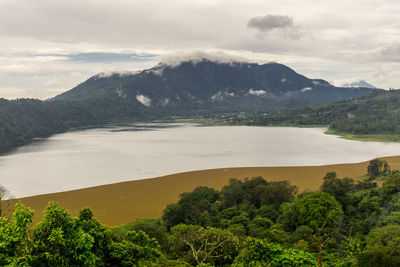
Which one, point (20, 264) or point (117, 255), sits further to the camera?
point (117, 255)

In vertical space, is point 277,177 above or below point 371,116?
below

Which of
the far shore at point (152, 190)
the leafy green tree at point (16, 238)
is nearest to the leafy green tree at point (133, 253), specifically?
the leafy green tree at point (16, 238)

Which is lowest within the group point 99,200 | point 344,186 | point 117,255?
point 99,200

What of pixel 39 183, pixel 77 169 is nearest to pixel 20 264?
pixel 39 183

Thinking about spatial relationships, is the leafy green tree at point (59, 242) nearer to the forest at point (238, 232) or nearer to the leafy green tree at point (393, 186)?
the forest at point (238, 232)

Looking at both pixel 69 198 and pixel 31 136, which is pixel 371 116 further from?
pixel 31 136

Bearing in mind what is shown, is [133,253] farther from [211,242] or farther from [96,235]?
[211,242]
